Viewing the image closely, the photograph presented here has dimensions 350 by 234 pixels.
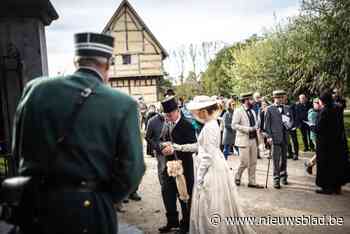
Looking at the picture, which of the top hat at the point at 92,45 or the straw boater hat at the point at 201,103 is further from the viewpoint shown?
the straw boater hat at the point at 201,103

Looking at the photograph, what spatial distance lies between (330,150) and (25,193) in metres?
6.54

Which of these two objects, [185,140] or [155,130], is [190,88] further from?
[185,140]

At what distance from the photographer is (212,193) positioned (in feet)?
14.1

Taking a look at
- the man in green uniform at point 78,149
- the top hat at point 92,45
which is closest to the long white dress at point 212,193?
the man in green uniform at point 78,149

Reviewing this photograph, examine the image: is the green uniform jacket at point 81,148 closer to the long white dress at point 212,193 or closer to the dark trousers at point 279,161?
the long white dress at point 212,193

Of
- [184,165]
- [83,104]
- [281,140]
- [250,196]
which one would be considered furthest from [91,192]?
[281,140]

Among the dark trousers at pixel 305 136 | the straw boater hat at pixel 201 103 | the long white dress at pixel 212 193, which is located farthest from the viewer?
the dark trousers at pixel 305 136

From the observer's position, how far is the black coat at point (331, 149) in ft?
22.3

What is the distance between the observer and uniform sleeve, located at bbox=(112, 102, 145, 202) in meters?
1.97

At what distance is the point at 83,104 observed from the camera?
1892 millimetres

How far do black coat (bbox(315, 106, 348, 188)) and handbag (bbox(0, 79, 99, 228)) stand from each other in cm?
621

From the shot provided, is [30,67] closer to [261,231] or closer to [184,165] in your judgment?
[184,165]

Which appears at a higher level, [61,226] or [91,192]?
[91,192]

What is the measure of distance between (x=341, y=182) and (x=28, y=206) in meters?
6.58
